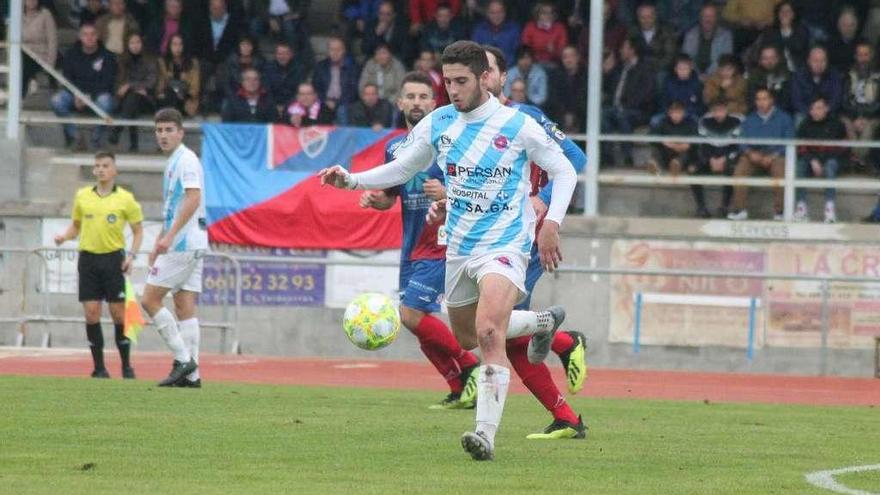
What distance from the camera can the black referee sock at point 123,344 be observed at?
1669cm

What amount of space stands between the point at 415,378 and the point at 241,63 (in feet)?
24.9

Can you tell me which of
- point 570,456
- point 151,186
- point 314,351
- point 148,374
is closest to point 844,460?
point 570,456

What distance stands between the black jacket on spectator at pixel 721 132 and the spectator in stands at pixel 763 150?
12cm

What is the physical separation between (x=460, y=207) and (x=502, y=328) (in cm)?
72

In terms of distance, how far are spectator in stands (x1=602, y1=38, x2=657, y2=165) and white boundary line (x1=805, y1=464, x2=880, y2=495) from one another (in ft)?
48.5

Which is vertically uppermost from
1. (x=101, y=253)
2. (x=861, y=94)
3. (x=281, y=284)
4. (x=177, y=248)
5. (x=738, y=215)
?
(x=861, y=94)

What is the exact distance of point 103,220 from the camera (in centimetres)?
1655

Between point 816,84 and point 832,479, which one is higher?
point 816,84

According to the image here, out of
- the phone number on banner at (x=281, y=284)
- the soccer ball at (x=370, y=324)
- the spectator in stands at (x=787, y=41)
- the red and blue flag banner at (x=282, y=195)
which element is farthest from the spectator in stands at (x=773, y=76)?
the soccer ball at (x=370, y=324)

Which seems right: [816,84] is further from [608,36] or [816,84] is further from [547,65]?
[547,65]

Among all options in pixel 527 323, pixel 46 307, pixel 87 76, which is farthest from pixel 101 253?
A: pixel 87 76

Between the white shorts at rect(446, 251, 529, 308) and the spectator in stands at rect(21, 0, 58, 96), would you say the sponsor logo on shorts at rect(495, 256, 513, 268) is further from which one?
the spectator in stands at rect(21, 0, 58, 96)

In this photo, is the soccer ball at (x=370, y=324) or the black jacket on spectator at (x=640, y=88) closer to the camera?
the soccer ball at (x=370, y=324)

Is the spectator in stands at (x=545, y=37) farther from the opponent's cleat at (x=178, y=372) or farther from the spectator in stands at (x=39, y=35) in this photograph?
the opponent's cleat at (x=178, y=372)
